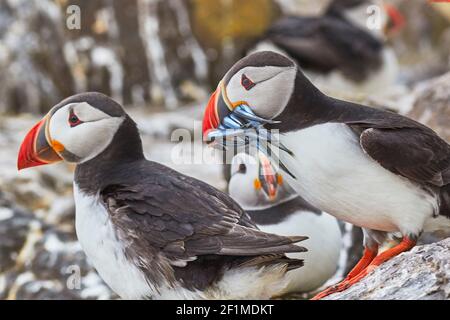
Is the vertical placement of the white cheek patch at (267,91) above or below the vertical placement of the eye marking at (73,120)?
above

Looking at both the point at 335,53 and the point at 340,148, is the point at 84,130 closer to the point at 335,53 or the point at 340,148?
the point at 340,148

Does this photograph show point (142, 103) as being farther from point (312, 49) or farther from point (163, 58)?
point (312, 49)

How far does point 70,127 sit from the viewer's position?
14.6ft

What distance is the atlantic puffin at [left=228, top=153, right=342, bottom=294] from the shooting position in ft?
17.5

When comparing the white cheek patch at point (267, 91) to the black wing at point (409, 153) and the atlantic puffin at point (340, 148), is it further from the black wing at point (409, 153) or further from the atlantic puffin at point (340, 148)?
the black wing at point (409, 153)

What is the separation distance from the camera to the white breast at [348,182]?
424 cm

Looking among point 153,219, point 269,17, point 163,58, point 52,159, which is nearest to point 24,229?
point 52,159

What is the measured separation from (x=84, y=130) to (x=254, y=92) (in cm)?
77

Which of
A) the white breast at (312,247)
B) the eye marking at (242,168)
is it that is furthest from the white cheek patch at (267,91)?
the eye marking at (242,168)

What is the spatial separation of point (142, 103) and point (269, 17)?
6.49 feet

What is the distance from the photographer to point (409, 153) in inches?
168

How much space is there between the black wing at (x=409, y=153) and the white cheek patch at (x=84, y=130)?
112cm

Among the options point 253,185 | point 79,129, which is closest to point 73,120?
point 79,129
